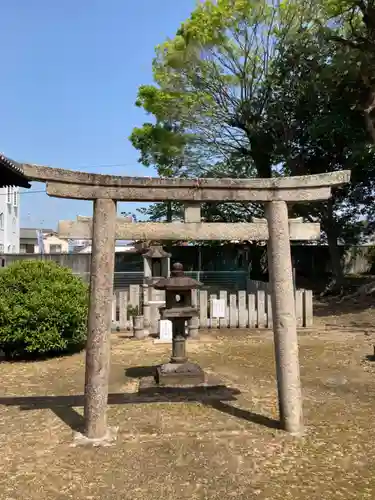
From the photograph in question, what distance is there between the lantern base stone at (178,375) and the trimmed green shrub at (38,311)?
2.91 m

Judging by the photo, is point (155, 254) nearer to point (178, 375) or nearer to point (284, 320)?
point (178, 375)

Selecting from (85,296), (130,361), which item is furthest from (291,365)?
(85,296)

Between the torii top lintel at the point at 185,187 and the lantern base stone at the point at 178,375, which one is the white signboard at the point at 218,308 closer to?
the lantern base stone at the point at 178,375

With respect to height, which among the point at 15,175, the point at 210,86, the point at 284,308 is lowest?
the point at 284,308

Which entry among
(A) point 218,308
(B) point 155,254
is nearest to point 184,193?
(A) point 218,308

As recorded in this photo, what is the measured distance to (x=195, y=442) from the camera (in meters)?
4.73

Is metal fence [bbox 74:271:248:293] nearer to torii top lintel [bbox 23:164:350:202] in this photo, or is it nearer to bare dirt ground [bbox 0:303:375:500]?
bare dirt ground [bbox 0:303:375:500]

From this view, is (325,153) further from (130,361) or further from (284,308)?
(284,308)

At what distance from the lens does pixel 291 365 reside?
5043mm

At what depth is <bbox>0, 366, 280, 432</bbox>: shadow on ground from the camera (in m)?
5.60

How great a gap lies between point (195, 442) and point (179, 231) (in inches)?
88.0

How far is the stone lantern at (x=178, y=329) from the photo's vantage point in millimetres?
6844

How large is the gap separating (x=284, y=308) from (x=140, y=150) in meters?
20.3

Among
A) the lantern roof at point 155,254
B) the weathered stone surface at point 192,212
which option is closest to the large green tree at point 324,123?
the lantern roof at point 155,254
